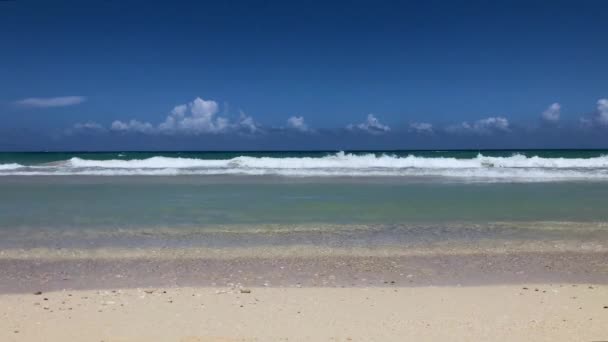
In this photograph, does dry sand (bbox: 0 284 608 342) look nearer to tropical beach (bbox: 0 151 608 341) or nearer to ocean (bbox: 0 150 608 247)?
tropical beach (bbox: 0 151 608 341)

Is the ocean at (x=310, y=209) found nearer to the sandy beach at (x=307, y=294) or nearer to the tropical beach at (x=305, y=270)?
the tropical beach at (x=305, y=270)

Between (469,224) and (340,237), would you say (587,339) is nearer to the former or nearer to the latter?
(340,237)

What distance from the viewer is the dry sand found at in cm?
466

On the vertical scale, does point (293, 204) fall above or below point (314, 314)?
above

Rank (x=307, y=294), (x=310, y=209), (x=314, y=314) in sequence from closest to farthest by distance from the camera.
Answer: (x=314, y=314) → (x=307, y=294) → (x=310, y=209)

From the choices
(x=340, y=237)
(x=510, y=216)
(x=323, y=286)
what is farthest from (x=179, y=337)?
(x=510, y=216)

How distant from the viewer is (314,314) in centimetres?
517

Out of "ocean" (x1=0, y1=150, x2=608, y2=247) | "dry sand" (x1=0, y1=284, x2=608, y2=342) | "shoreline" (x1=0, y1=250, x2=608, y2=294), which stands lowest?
"dry sand" (x1=0, y1=284, x2=608, y2=342)

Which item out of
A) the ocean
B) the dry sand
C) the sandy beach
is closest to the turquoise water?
the ocean

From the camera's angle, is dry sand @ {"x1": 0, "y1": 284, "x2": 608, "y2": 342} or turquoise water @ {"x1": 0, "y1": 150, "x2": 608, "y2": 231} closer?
dry sand @ {"x1": 0, "y1": 284, "x2": 608, "y2": 342}

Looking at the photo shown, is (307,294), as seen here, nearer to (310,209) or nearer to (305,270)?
(305,270)

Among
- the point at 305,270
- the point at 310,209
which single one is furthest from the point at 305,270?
the point at 310,209

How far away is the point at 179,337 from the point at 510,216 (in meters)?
8.50

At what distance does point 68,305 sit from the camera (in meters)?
5.46
